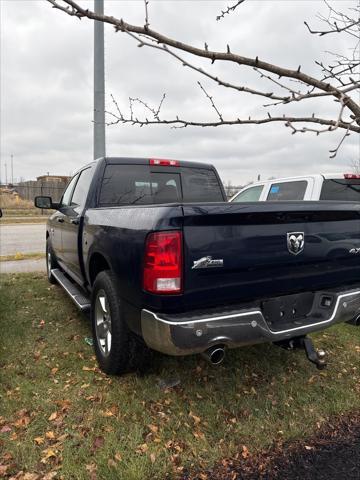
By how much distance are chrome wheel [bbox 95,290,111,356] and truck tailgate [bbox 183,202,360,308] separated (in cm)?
111

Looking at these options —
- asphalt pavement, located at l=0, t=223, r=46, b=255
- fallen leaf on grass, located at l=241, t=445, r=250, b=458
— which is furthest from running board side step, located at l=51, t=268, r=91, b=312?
asphalt pavement, located at l=0, t=223, r=46, b=255

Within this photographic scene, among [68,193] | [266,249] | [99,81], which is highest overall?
[99,81]

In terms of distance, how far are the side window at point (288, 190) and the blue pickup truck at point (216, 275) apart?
3164mm

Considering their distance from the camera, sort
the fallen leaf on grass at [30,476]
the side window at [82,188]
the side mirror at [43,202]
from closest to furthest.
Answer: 1. the fallen leaf on grass at [30,476]
2. the side window at [82,188]
3. the side mirror at [43,202]

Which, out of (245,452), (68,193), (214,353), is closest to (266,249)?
(214,353)

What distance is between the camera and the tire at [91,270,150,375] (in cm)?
317

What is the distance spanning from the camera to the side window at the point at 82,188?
4550 mm

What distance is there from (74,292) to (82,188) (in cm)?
123

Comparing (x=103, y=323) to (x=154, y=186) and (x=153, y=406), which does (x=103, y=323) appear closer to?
(x=153, y=406)

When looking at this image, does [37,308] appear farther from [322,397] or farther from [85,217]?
[322,397]

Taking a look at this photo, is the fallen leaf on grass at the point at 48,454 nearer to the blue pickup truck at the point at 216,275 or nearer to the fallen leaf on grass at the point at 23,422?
the fallen leaf on grass at the point at 23,422

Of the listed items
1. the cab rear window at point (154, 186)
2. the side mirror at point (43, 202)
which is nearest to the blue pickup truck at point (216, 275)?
the cab rear window at point (154, 186)

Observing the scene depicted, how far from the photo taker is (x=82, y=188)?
4.84 metres

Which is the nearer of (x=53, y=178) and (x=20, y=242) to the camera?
(x=20, y=242)
